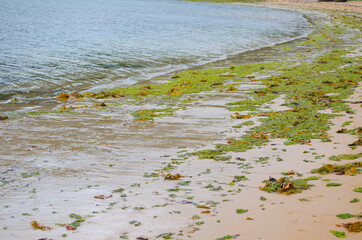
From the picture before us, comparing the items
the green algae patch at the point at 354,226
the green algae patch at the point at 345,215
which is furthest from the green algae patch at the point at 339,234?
the green algae patch at the point at 345,215

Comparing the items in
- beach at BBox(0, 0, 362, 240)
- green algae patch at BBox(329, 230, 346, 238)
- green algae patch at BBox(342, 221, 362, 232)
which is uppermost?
green algae patch at BBox(342, 221, 362, 232)

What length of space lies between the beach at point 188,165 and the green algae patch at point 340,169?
0.02m

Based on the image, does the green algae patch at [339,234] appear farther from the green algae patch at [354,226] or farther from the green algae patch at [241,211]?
the green algae patch at [241,211]

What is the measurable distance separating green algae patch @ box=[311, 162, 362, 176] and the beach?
19mm

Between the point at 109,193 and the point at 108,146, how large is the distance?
2741 millimetres

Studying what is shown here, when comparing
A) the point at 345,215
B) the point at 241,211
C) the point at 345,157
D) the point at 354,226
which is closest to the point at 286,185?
the point at 241,211

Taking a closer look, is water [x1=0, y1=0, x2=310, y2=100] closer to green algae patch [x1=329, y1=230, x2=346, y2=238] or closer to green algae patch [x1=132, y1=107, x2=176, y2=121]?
green algae patch [x1=132, y1=107, x2=176, y2=121]

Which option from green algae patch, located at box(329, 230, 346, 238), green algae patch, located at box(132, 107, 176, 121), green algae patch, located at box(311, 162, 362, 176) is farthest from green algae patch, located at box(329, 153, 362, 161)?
green algae patch, located at box(132, 107, 176, 121)

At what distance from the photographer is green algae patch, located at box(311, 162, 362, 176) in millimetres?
6834

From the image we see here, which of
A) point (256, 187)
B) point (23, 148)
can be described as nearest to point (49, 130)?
point (23, 148)

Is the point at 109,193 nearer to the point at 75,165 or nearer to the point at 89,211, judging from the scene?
the point at 89,211

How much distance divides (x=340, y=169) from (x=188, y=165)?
293 cm

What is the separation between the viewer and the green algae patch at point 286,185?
6469 mm

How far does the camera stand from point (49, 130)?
1092cm
